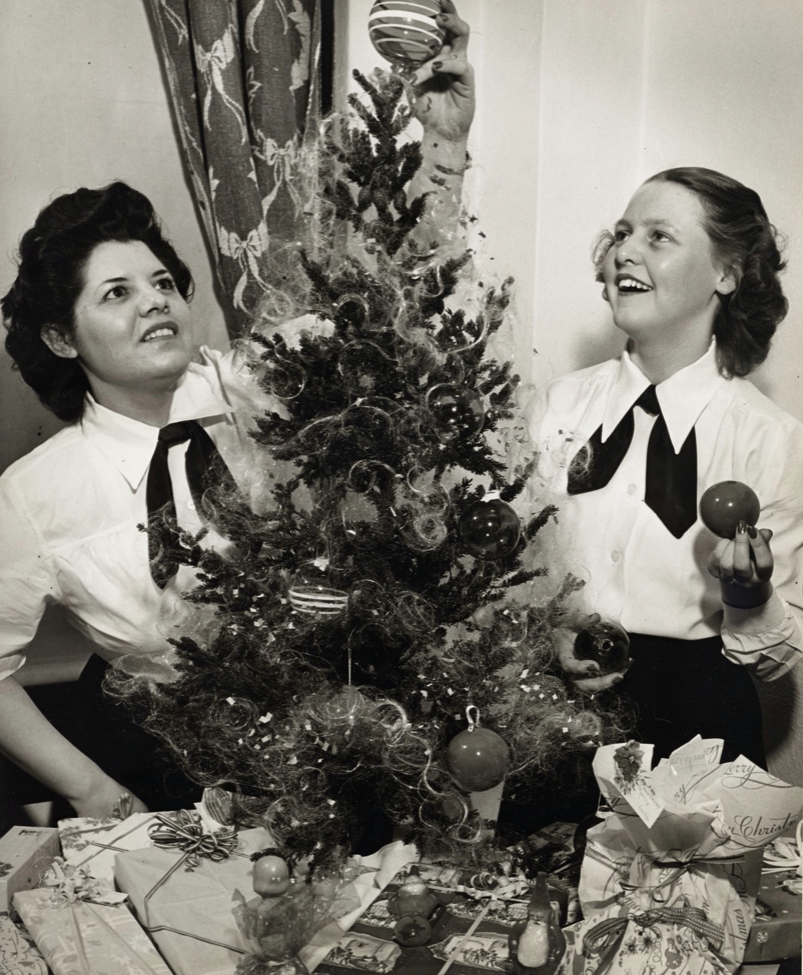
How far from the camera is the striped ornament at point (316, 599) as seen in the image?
1461mm

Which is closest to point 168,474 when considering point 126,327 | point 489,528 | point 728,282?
point 126,327

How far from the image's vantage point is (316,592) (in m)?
1.46

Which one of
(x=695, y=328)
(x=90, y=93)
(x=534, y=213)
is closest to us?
(x=90, y=93)

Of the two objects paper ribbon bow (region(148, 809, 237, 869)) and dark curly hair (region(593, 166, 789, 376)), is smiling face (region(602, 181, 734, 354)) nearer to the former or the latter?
dark curly hair (region(593, 166, 789, 376))

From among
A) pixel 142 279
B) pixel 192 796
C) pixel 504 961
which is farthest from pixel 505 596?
pixel 142 279

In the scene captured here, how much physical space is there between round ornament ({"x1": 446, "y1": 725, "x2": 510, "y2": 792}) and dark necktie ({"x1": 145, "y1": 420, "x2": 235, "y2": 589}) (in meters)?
0.54

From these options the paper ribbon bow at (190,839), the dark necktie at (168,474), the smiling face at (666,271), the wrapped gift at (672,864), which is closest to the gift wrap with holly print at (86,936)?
the paper ribbon bow at (190,839)

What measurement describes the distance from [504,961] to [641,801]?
1.04ft

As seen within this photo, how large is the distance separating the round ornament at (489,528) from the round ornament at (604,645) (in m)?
0.28

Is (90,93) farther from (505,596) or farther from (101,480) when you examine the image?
(505,596)

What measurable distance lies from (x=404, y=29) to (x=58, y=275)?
0.66 meters

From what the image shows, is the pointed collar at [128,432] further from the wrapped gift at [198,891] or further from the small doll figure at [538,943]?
the small doll figure at [538,943]

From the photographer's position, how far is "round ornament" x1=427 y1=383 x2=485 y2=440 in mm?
1442

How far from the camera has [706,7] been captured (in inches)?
65.6
